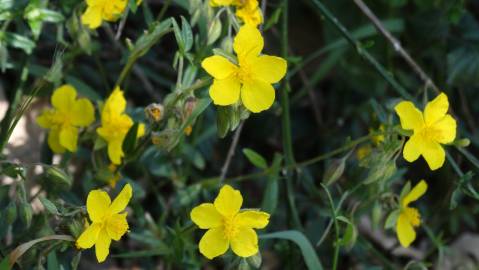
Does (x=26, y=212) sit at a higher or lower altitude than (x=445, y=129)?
lower

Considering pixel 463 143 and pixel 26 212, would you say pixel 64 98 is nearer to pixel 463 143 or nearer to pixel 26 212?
pixel 26 212

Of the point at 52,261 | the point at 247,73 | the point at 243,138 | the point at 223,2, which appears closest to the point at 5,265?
the point at 52,261

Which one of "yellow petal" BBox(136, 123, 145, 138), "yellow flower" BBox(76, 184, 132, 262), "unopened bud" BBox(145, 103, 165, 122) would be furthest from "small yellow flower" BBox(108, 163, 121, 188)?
"yellow flower" BBox(76, 184, 132, 262)

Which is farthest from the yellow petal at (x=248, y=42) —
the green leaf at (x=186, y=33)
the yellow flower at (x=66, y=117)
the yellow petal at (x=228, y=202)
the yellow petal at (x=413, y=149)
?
the yellow flower at (x=66, y=117)

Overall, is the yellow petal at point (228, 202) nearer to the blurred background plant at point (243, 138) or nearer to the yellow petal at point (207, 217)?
the yellow petal at point (207, 217)

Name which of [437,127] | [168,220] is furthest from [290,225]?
[437,127]

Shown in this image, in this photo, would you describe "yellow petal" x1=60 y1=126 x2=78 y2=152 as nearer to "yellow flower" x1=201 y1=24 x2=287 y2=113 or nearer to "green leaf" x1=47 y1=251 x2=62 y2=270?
"green leaf" x1=47 y1=251 x2=62 y2=270
